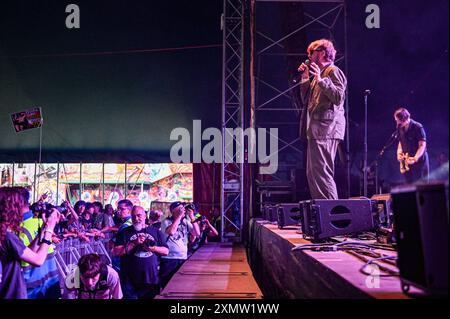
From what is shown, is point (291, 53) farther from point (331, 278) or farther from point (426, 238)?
point (426, 238)

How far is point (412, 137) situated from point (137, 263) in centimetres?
417

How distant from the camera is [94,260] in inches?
140

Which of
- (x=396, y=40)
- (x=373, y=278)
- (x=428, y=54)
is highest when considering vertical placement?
(x=396, y=40)

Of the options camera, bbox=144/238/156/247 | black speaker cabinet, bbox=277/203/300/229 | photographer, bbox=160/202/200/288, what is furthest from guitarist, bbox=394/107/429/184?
camera, bbox=144/238/156/247

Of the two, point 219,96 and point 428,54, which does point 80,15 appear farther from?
point 428,54

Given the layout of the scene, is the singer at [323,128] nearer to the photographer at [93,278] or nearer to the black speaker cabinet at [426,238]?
the photographer at [93,278]

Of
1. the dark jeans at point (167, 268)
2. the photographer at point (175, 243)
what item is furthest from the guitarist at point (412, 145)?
the dark jeans at point (167, 268)

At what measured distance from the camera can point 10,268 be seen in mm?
2924

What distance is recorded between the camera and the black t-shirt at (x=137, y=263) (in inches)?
173

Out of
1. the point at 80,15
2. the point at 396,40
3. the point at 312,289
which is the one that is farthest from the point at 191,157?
the point at 312,289

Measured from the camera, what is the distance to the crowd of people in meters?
2.95
